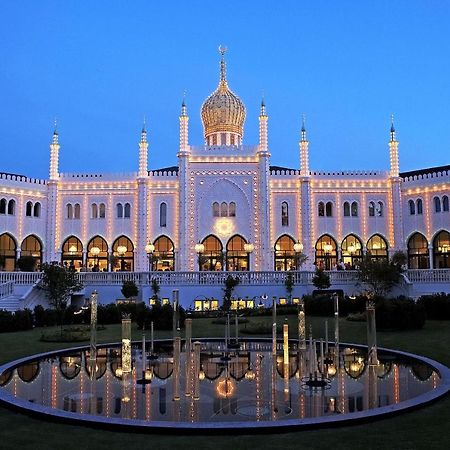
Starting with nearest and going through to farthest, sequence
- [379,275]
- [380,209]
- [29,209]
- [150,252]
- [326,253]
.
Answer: [379,275], [150,252], [29,209], [326,253], [380,209]

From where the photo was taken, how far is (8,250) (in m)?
48.5

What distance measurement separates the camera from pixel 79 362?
15273mm

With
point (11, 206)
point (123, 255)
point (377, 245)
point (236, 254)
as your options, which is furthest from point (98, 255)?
point (377, 245)

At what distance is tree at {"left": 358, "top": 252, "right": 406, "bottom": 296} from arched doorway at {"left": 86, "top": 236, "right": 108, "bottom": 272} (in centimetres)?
2491

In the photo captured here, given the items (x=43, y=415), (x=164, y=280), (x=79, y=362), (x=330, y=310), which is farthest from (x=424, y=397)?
(x=164, y=280)

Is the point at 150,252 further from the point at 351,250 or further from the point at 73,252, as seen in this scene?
the point at 351,250

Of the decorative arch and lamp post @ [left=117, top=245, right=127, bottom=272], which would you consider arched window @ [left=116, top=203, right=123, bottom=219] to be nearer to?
lamp post @ [left=117, top=245, right=127, bottom=272]

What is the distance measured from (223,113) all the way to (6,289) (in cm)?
2996

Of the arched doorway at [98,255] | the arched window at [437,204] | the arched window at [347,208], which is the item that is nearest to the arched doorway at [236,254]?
the arched window at [347,208]

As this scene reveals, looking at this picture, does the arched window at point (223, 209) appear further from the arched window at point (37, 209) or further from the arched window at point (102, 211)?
the arched window at point (37, 209)

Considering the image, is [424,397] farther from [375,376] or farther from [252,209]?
[252,209]

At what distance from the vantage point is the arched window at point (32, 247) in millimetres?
48719

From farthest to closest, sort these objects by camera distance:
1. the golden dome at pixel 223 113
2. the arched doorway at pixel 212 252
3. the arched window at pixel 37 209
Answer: the golden dome at pixel 223 113
the arched window at pixel 37 209
the arched doorway at pixel 212 252

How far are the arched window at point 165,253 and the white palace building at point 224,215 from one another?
0.09 m
